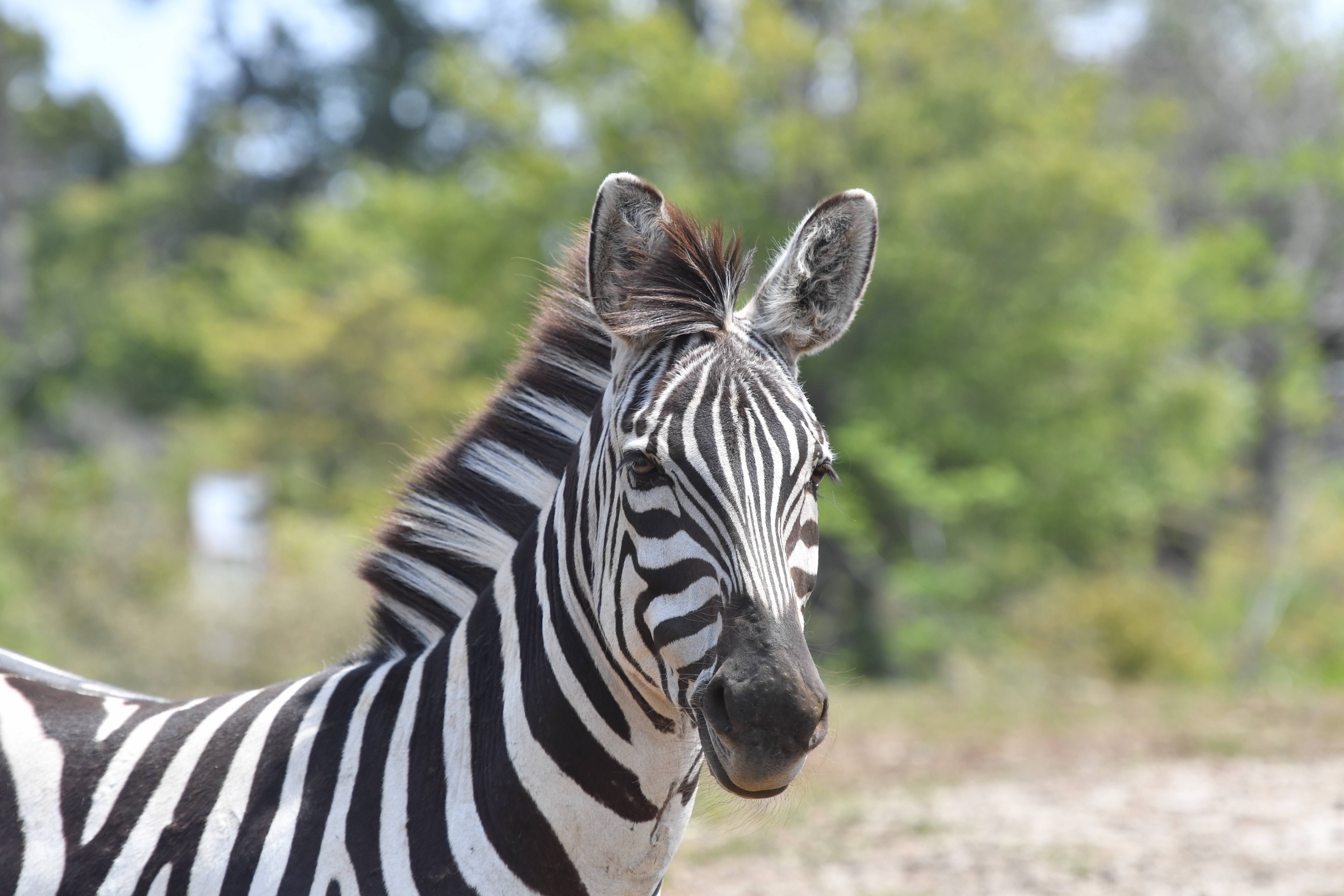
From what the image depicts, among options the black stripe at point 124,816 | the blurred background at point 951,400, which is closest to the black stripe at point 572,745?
the black stripe at point 124,816

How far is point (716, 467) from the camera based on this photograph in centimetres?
192

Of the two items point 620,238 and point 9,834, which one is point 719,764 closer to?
point 620,238

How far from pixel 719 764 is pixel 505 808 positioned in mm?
476

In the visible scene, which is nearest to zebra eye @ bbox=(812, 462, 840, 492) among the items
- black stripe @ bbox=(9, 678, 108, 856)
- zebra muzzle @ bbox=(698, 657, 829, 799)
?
zebra muzzle @ bbox=(698, 657, 829, 799)

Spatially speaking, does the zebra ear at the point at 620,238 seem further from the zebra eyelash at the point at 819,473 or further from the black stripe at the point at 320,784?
the black stripe at the point at 320,784

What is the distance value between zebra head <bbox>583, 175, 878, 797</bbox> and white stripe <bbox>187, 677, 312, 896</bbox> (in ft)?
2.41

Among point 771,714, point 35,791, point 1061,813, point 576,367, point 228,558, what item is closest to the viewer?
point 771,714

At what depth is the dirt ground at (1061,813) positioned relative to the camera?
18.7 ft

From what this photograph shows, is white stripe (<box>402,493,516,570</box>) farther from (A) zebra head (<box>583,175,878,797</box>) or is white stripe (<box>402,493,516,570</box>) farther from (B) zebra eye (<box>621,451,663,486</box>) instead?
(B) zebra eye (<box>621,451,663,486</box>)

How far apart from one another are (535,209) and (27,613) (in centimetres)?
791

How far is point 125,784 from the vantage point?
218cm

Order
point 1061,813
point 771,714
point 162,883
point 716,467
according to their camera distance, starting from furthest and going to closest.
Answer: point 1061,813 < point 162,883 < point 716,467 < point 771,714

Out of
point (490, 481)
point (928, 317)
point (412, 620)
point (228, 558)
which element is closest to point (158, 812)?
point (412, 620)

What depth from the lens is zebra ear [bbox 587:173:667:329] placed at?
212cm
